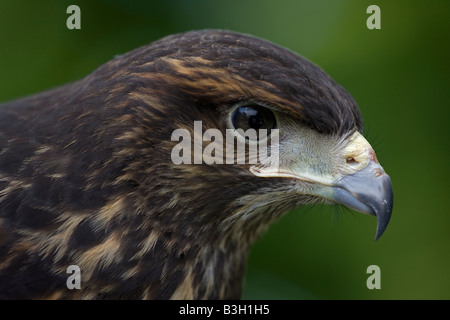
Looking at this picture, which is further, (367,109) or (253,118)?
(367,109)

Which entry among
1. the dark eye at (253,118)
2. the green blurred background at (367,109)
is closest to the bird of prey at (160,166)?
the dark eye at (253,118)

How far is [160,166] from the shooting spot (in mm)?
2633

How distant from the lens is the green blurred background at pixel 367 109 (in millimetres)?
4504

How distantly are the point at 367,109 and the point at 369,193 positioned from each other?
84.5 inches

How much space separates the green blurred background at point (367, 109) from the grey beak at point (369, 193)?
1.74 m

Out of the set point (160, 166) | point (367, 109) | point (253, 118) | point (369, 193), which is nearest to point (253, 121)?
point (253, 118)

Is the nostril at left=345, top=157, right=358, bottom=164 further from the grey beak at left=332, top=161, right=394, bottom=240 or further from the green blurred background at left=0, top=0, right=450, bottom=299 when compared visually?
the green blurred background at left=0, top=0, right=450, bottom=299

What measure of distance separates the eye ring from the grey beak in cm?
37

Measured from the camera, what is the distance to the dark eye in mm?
2633

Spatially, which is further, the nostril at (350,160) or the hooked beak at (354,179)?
the nostril at (350,160)

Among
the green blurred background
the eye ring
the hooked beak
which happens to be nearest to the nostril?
the hooked beak

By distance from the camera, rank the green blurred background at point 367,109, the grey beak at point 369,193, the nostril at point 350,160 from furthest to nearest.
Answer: the green blurred background at point 367,109 → the nostril at point 350,160 → the grey beak at point 369,193

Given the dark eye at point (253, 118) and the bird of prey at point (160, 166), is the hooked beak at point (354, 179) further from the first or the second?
the dark eye at point (253, 118)

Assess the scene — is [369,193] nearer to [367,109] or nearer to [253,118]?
[253,118]
